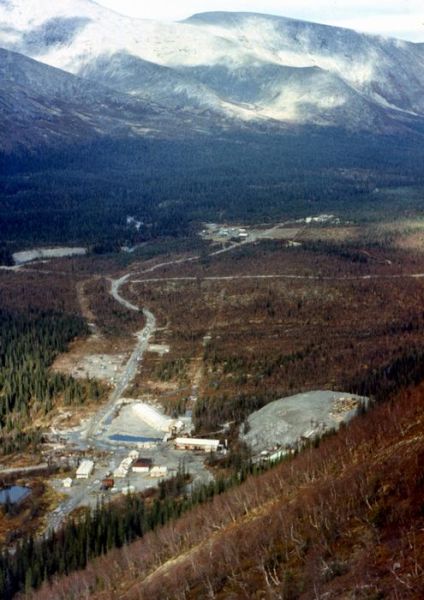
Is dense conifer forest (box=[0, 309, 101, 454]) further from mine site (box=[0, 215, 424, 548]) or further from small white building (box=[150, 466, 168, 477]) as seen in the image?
small white building (box=[150, 466, 168, 477])

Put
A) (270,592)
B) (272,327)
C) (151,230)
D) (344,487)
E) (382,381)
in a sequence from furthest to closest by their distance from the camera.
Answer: (151,230)
(272,327)
(382,381)
(344,487)
(270,592)

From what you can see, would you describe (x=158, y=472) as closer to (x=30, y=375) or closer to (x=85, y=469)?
(x=85, y=469)

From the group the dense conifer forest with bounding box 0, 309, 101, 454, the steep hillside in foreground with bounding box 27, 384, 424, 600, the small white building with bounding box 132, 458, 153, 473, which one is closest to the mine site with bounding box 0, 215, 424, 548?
the small white building with bounding box 132, 458, 153, 473

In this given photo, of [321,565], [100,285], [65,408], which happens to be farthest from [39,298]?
[321,565]

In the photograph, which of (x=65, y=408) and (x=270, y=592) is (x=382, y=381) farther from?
(x=270, y=592)

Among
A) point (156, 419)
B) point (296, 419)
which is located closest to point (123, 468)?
point (156, 419)
